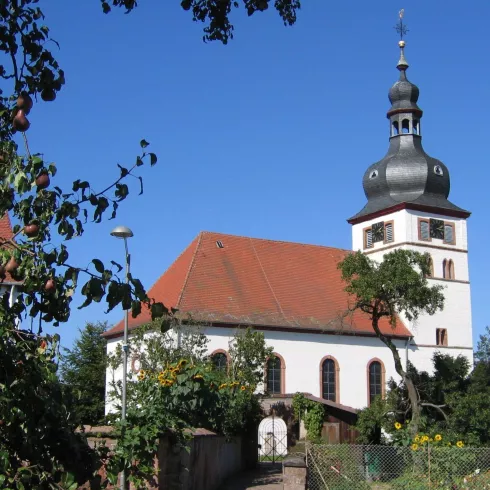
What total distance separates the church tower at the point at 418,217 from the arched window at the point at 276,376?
8379 millimetres

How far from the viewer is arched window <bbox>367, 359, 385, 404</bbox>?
3725cm

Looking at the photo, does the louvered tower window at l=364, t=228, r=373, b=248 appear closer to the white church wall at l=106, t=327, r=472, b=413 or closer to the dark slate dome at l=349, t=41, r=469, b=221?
the dark slate dome at l=349, t=41, r=469, b=221

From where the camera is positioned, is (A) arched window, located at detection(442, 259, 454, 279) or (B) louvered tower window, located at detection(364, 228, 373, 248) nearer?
(A) arched window, located at detection(442, 259, 454, 279)

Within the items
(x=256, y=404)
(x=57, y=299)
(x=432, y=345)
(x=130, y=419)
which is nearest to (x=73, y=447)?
(x=57, y=299)

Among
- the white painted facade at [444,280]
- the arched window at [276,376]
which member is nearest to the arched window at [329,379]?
the arched window at [276,376]

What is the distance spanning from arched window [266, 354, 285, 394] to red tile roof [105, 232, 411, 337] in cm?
165

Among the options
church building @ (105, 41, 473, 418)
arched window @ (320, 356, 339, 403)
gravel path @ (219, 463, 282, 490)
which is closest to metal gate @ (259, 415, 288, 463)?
church building @ (105, 41, 473, 418)

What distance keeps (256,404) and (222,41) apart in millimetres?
18974

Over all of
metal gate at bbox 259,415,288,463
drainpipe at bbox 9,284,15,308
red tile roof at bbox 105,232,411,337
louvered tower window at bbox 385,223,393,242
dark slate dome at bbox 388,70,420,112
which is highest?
dark slate dome at bbox 388,70,420,112

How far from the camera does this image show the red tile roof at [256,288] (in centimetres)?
3456

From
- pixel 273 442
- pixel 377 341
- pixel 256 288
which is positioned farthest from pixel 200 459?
pixel 377 341

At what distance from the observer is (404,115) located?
42.8m

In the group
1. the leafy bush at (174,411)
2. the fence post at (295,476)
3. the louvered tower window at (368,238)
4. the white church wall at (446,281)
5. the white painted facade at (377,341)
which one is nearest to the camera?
the leafy bush at (174,411)

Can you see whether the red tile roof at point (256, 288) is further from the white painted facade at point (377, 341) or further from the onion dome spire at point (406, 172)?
the onion dome spire at point (406, 172)
